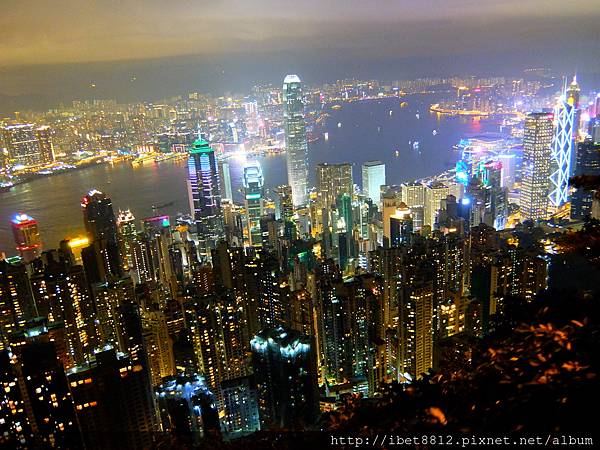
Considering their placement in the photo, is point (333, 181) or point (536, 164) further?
point (333, 181)

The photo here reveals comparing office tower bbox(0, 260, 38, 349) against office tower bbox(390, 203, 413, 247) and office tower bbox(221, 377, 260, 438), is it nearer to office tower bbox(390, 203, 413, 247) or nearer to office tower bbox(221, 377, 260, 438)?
office tower bbox(221, 377, 260, 438)

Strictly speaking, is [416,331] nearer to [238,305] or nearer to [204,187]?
[238,305]

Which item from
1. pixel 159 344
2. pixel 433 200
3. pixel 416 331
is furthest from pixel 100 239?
pixel 433 200

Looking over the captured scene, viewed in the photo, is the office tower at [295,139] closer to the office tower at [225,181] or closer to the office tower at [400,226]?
the office tower at [225,181]

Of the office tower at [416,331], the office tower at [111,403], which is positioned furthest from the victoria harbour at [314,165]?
the office tower at [416,331]

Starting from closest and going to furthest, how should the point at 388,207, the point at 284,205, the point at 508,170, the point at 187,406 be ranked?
1. the point at 187,406
2. the point at 388,207
3. the point at 284,205
4. the point at 508,170

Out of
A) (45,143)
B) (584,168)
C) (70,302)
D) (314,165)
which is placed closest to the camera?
(70,302)
